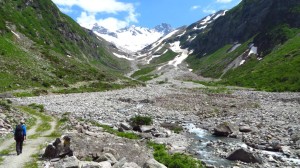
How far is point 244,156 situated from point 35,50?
104309mm

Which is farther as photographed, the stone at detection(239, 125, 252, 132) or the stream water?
the stone at detection(239, 125, 252, 132)

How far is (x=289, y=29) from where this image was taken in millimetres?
161250

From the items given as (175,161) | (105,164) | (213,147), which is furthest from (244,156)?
(105,164)

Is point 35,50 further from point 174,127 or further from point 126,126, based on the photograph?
point 174,127

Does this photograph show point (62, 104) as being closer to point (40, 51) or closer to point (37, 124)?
point (37, 124)

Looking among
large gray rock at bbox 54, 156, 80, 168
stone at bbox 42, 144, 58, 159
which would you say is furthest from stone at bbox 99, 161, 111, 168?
stone at bbox 42, 144, 58, 159

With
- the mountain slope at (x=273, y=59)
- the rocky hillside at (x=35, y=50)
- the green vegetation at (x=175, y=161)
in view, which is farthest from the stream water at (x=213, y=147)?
the rocky hillside at (x=35, y=50)

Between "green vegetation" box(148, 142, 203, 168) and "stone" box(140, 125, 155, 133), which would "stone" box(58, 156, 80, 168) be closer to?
"green vegetation" box(148, 142, 203, 168)

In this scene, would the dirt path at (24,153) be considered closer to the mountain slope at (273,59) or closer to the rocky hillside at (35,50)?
the rocky hillside at (35,50)

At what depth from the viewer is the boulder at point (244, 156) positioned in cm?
2537

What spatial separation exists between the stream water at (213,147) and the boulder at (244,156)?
0.64 m

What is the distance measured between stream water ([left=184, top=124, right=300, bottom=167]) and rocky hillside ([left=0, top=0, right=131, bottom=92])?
5044 centimetres

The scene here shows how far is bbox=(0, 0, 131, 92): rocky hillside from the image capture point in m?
84.0

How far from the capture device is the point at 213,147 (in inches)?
1220
